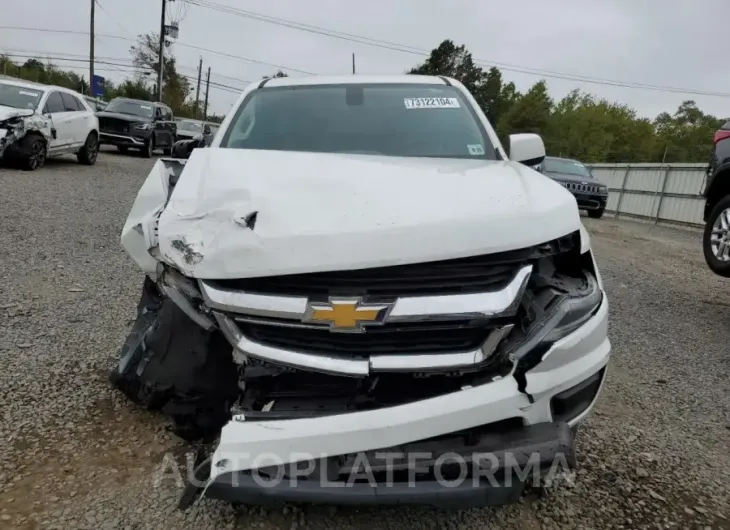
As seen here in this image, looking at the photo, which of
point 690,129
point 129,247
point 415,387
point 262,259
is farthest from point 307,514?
point 690,129

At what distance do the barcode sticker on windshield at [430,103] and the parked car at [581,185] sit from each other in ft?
36.3

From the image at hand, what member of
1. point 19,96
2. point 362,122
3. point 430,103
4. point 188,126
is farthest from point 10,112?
point 188,126

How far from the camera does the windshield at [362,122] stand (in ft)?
10.2

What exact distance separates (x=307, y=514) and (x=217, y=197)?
119 cm

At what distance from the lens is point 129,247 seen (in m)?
2.38

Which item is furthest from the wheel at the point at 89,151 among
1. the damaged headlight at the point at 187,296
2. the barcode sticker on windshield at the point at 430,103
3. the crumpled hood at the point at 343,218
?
the damaged headlight at the point at 187,296

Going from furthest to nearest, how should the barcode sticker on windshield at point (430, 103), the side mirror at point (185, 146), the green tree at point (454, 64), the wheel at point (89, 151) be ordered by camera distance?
1. the green tree at point (454, 64)
2. the wheel at point (89, 151)
3. the side mirror at point (185, 146)
4. the barcode sticker on windshield at point (430, 103)

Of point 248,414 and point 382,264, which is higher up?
point 382,264

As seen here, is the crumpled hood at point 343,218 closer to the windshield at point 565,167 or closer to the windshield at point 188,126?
the windshield at point 565,167

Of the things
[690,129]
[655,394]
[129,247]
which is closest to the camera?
[129,247]

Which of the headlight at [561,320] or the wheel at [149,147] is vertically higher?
the headlight at [561,320]

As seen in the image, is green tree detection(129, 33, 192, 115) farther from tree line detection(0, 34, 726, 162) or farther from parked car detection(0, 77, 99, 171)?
parked car detection(0, 77, 99, 171)

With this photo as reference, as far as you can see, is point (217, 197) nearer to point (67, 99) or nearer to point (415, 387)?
point (415, 387)

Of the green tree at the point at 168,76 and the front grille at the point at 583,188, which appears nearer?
the front grille at the point at 583,188
